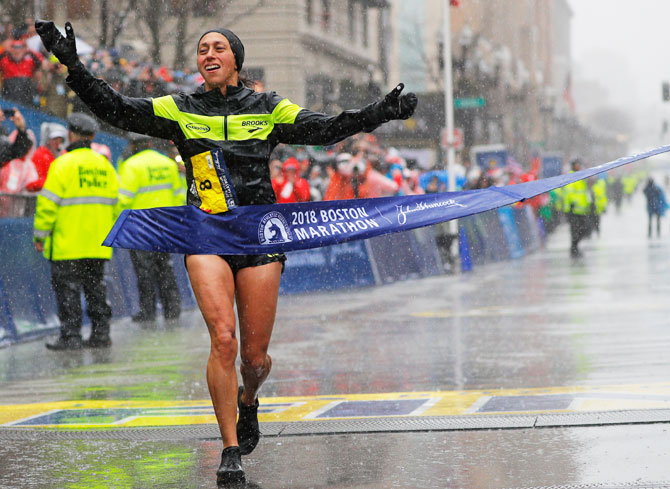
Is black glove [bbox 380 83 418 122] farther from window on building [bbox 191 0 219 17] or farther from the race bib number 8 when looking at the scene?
window on building [bbox 191 0 219 17]

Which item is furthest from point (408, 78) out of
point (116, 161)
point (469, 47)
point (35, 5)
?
point (116, 161)

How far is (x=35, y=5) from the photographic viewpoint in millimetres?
26219

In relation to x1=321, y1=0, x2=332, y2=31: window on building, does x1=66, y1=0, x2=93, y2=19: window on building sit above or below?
below

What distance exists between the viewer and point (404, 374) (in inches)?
373

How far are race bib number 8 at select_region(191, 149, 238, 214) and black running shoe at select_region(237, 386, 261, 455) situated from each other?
36.2 inches

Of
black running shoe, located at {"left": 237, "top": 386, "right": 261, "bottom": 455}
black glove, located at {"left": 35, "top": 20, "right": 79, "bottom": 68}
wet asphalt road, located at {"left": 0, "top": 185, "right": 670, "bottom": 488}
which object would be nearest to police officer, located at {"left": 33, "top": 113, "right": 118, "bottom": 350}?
wet asphalt road, located at {"left": 0, "top": 185, "right": 670, "bottom": 488}

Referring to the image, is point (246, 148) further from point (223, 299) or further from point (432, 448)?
point (432, 448)

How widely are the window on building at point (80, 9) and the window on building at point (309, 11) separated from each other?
32.4 feet

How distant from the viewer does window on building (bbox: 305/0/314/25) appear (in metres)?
41.7

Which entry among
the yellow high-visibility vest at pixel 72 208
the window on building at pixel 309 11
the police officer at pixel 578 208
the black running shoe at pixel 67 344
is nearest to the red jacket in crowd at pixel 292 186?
the yellow high-visibility vest at pixel 72 208

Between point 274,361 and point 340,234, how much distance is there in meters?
4.61

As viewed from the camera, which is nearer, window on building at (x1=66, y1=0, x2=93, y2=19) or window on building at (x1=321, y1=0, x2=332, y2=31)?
window on building at (x1=66, y1=0, x2=93, y2=19)

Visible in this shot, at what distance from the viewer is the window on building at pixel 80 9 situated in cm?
3312

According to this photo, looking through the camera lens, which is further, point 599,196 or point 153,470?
point 599,196
